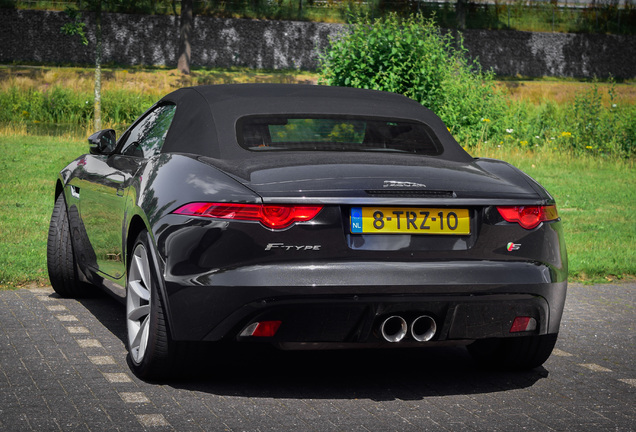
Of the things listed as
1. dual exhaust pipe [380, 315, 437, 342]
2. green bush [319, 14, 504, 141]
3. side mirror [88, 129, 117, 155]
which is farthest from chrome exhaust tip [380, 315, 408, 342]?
green bush [319, 14, 504, 141]

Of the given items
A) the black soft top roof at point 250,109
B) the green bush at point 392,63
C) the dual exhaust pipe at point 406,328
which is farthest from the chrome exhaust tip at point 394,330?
the green bush at point 392,63

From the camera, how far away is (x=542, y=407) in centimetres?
471

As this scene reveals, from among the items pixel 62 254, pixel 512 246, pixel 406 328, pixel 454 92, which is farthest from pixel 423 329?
pixel 454 92

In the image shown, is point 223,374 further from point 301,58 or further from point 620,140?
point 301,58

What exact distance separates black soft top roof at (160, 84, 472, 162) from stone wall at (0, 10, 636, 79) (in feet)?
144

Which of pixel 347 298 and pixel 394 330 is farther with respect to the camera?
pixel 394 330

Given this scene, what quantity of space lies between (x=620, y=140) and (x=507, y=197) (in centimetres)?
1768

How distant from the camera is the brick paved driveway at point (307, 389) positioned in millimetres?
4355

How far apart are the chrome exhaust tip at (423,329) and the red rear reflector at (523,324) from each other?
1.39ft

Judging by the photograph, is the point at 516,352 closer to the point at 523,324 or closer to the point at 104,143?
the point at 523,324

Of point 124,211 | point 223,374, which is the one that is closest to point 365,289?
point 223,374

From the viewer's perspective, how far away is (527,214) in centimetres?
475

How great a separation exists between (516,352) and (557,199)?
9662 mm

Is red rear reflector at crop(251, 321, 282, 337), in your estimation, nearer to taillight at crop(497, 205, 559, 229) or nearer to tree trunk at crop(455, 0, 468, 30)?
taillight at crop(497, 205, 559, 229)
